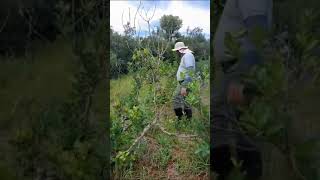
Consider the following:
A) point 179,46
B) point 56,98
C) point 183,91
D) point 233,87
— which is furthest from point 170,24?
point 56,98

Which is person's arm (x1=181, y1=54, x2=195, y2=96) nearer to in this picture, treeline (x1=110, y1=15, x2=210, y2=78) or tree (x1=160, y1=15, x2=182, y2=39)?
treeline (x1=110, y1=15, x2=210, y2=78)

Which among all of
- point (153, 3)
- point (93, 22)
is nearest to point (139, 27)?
point (153, 3)

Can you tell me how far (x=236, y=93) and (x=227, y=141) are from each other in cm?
19

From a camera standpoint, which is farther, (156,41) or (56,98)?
(156,41)

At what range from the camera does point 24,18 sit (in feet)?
5.99

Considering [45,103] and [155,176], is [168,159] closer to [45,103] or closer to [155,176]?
[155,176]

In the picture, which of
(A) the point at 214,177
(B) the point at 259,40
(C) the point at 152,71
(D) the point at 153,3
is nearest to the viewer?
(B) the point at 259,40

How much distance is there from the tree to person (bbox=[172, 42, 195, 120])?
7 centimetres

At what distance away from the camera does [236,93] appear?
1726mm

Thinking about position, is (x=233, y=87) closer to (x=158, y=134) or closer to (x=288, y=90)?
(x=288, y=90)

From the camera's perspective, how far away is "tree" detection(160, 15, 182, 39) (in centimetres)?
205

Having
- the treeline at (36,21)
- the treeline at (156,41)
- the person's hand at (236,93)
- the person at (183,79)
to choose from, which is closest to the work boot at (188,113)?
the person at (183,79)

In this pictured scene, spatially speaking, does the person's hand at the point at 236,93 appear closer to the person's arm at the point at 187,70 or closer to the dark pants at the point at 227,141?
the dark pants at the point at 227,141

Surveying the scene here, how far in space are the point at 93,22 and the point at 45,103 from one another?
38 centimetres
